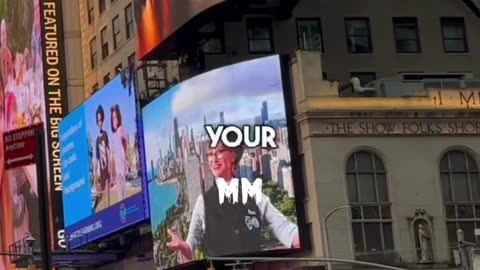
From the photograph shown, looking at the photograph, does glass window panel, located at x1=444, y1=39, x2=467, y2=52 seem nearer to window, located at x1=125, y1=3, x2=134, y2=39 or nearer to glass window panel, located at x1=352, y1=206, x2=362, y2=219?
glass window panel, located at x1=352, y1=206, x2=362, y2=219

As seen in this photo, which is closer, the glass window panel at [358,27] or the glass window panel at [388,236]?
the glass window panel at [388,236]

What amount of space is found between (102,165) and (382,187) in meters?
21.1

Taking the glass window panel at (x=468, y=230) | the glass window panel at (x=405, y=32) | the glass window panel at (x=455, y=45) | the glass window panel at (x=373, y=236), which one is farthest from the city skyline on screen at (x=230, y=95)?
the glass window panel at (x=455, y=45)

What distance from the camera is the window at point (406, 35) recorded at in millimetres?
60312

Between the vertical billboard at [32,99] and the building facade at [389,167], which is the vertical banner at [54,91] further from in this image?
the building facade at [389,167]

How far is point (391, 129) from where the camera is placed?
53.0 meters

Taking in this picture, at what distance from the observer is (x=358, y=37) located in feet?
197

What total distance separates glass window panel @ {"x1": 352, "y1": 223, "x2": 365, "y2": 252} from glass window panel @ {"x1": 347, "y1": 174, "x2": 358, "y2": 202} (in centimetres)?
126

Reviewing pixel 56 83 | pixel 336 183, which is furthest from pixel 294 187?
pixel 56 83

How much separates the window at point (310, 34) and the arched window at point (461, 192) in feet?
31.6

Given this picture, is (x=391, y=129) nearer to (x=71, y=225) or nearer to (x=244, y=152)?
(x=244, y=152)

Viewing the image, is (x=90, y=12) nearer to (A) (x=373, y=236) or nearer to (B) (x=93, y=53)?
(B) (x=93, y=53)

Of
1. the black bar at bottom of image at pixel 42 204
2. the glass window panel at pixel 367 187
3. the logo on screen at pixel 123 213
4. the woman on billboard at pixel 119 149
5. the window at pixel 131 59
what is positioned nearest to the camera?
the black bar at bottom of image at pixel 42 204

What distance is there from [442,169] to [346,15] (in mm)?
11145
